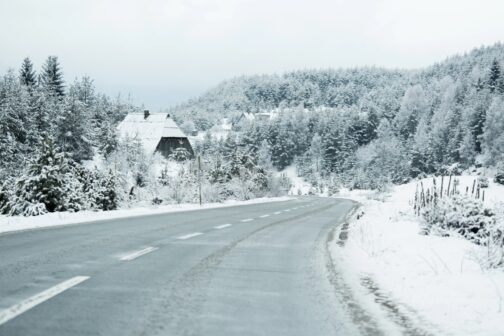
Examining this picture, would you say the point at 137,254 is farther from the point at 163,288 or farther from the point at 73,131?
the point at 73,131

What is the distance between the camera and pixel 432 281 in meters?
6.68

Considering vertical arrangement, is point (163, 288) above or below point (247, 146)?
below

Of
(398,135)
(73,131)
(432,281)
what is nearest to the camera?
(432,281)

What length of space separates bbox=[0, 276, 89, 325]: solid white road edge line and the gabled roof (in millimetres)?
79158

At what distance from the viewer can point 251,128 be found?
465 ft

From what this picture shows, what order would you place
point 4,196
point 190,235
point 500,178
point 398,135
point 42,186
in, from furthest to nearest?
point 398,135 < point 500,178 < point 4,196 < point 42,186 < point 190,235

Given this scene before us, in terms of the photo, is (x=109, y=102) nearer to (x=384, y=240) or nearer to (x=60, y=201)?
(x=60, y=201)

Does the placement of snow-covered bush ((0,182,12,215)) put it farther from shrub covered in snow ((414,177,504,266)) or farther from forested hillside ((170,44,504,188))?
forested hillside ((170,44,504,188))

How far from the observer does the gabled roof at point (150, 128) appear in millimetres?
86000

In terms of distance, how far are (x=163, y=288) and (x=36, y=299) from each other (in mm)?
1453

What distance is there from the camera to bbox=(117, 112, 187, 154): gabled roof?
282ft

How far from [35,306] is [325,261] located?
534cm

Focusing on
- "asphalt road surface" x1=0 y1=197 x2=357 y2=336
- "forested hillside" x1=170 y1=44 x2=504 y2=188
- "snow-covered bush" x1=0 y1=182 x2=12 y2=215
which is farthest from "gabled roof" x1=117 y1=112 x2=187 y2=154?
"asphalt road surface" x1=0 y1=197 x2=357 y2=336

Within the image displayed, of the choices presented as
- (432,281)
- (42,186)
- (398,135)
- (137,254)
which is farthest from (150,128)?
(432,281)
